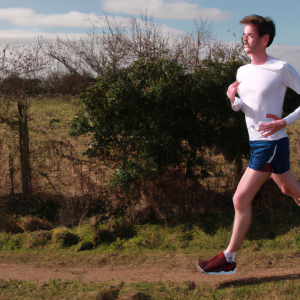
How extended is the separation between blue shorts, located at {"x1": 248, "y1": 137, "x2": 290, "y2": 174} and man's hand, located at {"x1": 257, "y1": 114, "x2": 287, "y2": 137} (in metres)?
0.11

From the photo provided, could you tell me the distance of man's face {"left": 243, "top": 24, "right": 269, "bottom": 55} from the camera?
3.48 metres

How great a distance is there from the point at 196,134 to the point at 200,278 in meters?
4.26

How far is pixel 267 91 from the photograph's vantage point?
3377 millimetres

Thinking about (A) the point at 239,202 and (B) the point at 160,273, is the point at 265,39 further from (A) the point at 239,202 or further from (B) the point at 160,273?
(B) the point at 160,273

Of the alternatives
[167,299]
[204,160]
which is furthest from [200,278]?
[204,160]

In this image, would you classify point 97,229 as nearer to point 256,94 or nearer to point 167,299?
point 167,299

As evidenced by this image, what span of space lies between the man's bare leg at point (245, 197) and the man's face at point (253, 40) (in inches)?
52.2

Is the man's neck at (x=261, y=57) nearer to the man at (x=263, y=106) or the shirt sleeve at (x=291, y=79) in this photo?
the man at (x=263, y=106)

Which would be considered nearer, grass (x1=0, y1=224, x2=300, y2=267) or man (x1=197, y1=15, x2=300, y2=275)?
man (x1=197, y1=15, x2=300, y2=275)

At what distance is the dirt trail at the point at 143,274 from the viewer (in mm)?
5160

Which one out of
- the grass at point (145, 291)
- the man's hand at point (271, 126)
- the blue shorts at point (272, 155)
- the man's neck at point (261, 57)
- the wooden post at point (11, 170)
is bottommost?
Result: the grass at point (145, 291)

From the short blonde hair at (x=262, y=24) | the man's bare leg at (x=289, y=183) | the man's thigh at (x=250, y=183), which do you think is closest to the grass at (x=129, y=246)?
the man's bare leg at (x=289, y=183)

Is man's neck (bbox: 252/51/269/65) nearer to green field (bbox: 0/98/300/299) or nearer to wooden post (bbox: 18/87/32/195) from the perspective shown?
green field (bbox: 0/98/300/299)

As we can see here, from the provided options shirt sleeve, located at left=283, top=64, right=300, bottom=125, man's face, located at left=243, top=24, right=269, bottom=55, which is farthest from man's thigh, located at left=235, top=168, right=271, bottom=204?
man's face, located at left=243, top=24, right=269, bottom=55
